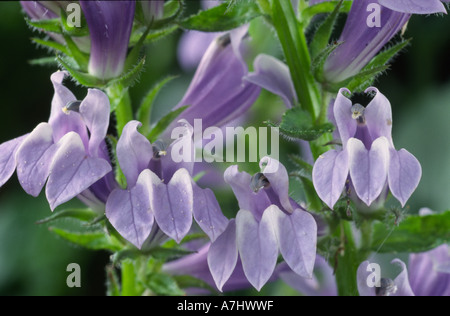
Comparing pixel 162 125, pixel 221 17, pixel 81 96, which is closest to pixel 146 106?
pixel 162 125

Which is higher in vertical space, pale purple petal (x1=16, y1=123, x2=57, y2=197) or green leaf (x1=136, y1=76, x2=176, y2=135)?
green leaf (x1=136, y1=76, x2=176, y2=135)

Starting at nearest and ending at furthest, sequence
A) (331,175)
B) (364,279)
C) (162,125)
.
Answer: (331,175)
(364,279)
(162,125)

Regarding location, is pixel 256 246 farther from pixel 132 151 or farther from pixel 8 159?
pixel 8 159

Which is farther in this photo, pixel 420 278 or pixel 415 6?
pixel 420 278

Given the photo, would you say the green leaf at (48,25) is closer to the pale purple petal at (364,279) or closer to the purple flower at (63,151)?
the purple flower at (63,151)

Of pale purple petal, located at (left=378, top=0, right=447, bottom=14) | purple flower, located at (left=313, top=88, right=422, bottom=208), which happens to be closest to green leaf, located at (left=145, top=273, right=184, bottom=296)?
purple flower, located at (left=313, top=88, right=422, bottom=208)

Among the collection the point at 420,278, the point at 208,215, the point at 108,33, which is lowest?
the point at 420,278

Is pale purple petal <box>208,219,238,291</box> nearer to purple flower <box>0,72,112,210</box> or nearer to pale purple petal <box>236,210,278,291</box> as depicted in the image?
pale purple petal <box>236,210,278,291</box>
